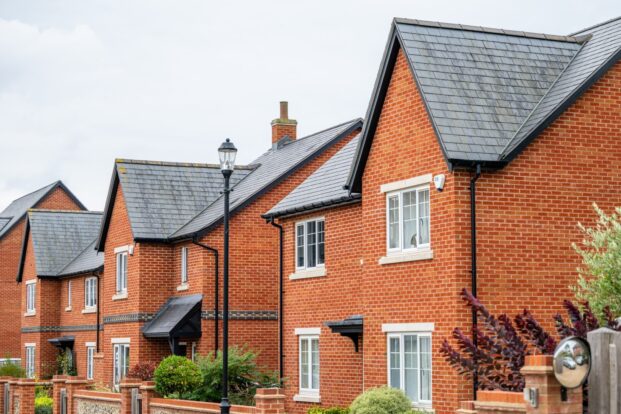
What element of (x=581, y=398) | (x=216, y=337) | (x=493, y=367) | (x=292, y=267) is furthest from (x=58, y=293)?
(x=581, y=398)

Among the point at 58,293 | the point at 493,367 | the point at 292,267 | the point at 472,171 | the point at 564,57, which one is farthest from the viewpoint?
the point at 58,293

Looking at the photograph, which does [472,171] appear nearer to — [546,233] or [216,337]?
[546,233]

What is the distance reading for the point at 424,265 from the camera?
72.6ft

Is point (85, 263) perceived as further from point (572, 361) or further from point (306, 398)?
point (572, 361)

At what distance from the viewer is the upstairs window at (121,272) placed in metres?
38.1

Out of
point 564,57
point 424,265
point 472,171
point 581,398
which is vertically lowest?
point 581,398

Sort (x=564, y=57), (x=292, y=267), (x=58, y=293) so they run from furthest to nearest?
1. (x=58, y=293)
2. (x=292, y=267)
3. (x=564, y=57)

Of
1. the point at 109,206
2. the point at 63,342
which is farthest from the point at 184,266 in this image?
the point at 63,342

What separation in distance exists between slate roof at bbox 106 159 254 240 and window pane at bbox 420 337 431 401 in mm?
15862

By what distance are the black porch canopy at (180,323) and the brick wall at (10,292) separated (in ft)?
84.6

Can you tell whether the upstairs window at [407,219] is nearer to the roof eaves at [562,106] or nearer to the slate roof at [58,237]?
the roof eaves at [562,106]

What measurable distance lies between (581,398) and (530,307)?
8.68m

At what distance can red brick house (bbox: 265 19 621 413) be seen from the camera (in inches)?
839

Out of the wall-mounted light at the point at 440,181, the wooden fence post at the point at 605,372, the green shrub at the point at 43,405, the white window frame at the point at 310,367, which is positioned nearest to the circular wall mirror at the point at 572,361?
the wooden fence post at the point at 605,372
